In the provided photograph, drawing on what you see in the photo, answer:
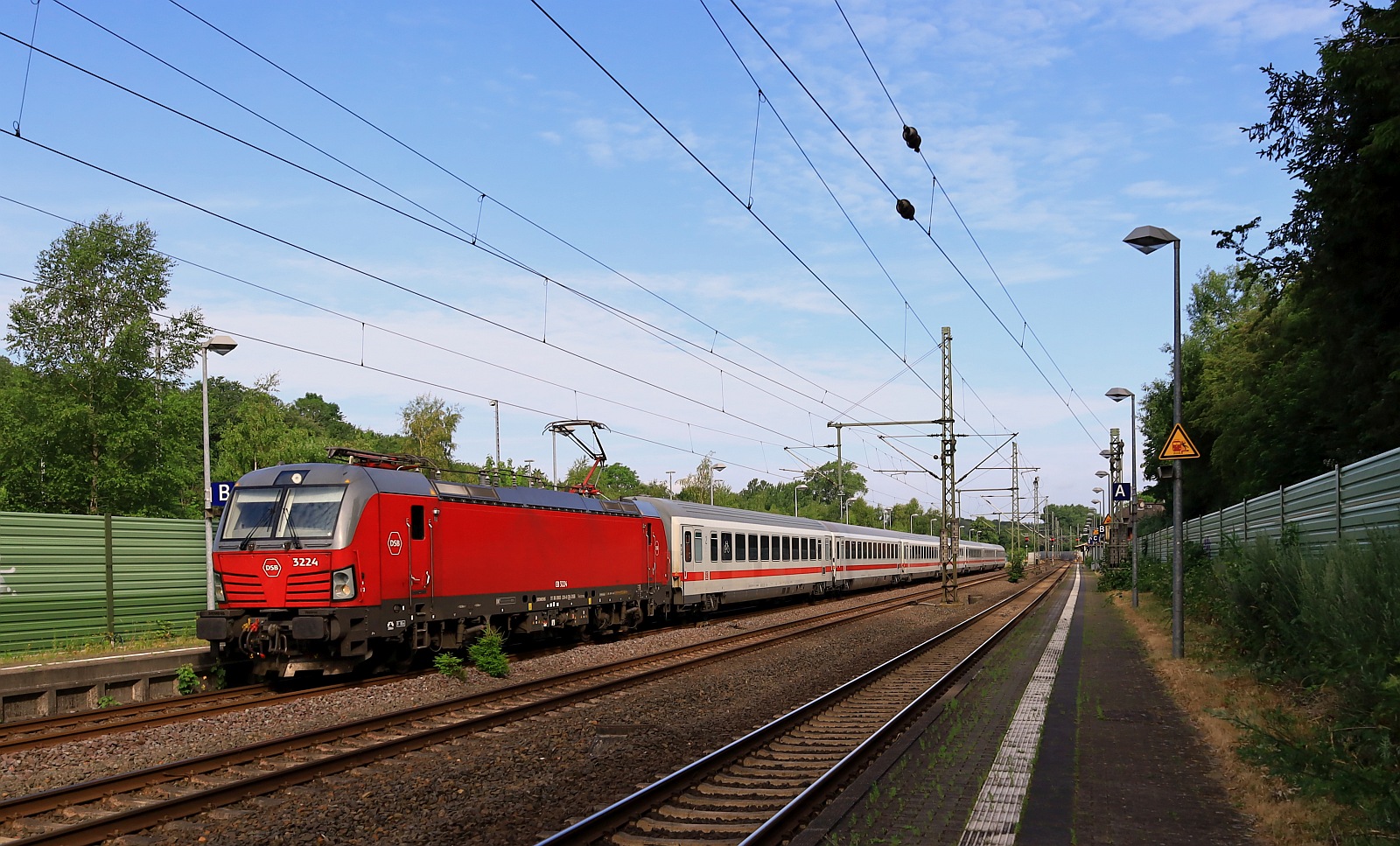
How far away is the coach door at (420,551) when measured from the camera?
49.7 feet

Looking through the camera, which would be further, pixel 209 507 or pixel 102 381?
pixel 102 381

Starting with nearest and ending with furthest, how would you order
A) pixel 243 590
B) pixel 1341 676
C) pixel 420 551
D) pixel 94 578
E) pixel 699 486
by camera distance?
pixel 1341 676 → pixel 243 590 → pixel 420 551 → pixel 94 578 → pixel 699 486

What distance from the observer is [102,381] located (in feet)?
120

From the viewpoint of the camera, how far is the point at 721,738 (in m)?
10.8

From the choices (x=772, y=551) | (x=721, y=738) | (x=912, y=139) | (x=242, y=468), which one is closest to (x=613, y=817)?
(x=721, y=738)

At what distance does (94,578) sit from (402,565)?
576 cm

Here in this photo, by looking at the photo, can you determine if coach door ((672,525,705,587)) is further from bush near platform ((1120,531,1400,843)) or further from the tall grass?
the tall grass

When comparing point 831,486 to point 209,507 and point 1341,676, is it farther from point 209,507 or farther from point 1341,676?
point 1341,676

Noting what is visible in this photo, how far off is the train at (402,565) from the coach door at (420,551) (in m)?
0.02

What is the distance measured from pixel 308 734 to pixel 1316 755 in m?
8.64

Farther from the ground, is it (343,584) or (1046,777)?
(343,584)

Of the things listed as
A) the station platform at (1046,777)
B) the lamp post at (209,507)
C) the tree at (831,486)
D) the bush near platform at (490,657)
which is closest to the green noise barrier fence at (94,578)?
the lamp post at (209,507)

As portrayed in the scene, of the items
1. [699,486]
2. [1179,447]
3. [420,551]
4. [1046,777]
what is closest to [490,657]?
[420,551]

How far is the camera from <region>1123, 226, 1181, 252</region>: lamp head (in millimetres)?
16062
